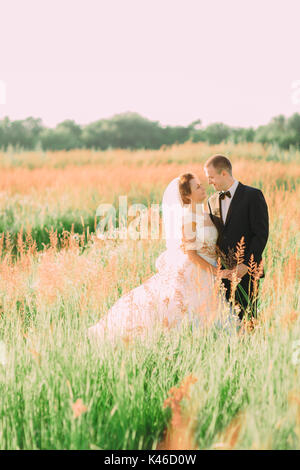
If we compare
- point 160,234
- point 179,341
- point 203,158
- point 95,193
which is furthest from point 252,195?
point 203,158

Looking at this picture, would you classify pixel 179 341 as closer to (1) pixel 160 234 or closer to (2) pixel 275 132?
(1) pixel 160 234

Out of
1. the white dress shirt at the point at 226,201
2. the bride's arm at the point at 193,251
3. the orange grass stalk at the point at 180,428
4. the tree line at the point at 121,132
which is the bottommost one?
the orange grass stalk at the point at 180,428

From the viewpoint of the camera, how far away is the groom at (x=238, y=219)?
3.75 metres

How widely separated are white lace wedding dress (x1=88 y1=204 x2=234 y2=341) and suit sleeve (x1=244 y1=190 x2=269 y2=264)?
34cm

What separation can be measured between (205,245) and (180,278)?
40 centimetres

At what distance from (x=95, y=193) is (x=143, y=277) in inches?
178

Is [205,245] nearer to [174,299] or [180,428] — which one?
[174,299]

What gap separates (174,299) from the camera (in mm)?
3488

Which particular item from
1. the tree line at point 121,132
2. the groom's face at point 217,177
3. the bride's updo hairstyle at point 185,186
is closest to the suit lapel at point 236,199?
the groom's face at point 217,177

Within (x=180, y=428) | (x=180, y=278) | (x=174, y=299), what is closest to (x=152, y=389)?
(x=180, y=428)

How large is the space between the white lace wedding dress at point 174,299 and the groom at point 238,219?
0.44 feet

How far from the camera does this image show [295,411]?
1978 mm

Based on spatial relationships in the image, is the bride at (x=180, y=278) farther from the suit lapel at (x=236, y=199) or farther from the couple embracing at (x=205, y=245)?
the suit lapel at (x=236, y=199)
